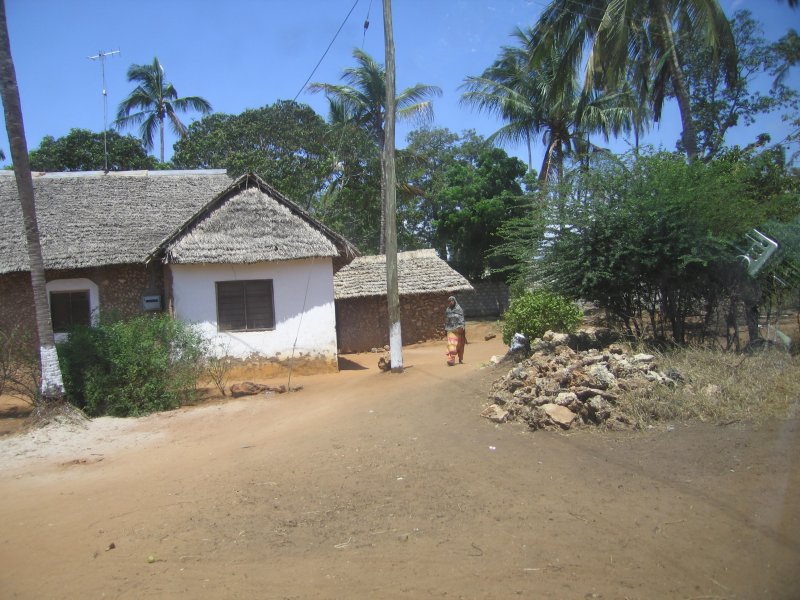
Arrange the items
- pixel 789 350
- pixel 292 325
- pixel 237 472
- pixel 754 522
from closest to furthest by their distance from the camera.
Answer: pixel 754 522
pixel 237 472
pixel 789 350
pixel 292 325

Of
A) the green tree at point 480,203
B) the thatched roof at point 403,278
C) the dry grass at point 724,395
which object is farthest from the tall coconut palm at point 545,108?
the dry grass at point 724,395

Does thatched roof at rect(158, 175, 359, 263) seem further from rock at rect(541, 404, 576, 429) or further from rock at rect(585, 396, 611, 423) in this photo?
rock at rect(585, 396, 611, 423)

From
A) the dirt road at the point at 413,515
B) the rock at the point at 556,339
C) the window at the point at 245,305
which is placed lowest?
the dirt road at the point at 413,515

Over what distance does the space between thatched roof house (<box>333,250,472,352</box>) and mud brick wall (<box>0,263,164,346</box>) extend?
679cm

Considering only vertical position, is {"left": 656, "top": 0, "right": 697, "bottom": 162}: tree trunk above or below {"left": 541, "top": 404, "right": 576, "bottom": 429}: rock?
above

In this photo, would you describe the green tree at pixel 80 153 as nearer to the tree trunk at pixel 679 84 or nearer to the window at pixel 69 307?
the window at pixel 69 307

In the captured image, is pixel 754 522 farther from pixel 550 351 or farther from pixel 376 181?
pixel 376 181

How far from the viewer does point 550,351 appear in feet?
34.8

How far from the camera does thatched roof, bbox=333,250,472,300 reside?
65.8 ft

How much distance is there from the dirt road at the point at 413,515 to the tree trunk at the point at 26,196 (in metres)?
1.44

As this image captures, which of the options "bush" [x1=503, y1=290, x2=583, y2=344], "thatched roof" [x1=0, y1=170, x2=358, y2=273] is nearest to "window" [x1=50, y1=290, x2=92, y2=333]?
"thatched roof" [x1=0, y1=170, x2=358, y2=273]

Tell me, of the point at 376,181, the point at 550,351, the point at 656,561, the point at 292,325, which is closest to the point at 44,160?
the point at 376,181

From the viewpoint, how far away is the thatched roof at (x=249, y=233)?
43.1 feet

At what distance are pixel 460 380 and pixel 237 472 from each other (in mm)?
4959
